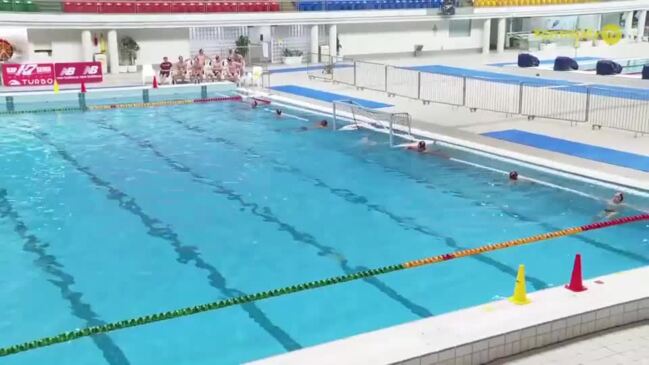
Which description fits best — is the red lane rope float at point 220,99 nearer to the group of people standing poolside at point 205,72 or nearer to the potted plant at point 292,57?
the group of people standing poolside at point 205,72

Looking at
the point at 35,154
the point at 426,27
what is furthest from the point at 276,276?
the point at 426,27

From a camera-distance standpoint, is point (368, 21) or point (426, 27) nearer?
point (368, 21)

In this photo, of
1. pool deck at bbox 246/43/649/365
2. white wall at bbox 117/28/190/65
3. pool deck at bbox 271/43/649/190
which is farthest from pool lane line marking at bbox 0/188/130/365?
white wall at bbox 117/28/190/65

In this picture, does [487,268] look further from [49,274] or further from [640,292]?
[49,274]

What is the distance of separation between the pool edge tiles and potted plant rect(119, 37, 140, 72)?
24.5 meters

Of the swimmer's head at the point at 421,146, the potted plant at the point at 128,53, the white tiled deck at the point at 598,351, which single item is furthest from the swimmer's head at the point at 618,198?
the potted plant at the point at 128,53

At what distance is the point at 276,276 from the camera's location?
22.2 feet

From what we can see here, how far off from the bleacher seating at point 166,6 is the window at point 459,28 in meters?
9.96

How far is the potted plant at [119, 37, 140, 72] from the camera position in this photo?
27.1 m

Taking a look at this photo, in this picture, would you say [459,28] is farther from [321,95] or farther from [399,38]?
[321,95]

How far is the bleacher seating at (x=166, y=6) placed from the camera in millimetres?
26141

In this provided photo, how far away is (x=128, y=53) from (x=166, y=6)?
243 centimetres

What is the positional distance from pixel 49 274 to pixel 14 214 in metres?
2.37

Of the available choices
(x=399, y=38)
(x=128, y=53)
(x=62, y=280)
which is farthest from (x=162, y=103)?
(x=399, y=38)
